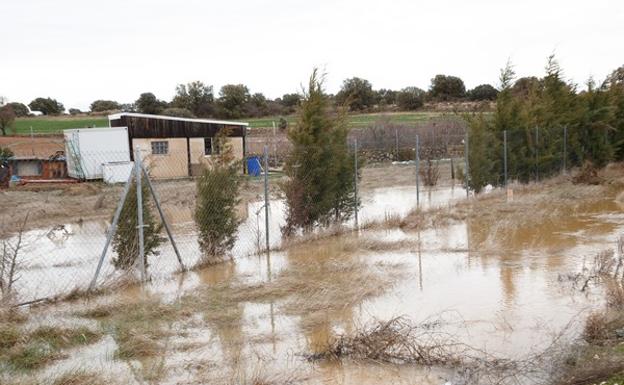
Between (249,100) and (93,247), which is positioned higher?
(249,100)

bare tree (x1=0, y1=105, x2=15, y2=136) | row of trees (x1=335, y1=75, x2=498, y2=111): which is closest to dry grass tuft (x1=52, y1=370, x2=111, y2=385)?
bare tree (x1=0, y1=105, x2=15, y2=136)

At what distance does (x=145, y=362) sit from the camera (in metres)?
6.02

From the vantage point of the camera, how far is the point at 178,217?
18750 mm

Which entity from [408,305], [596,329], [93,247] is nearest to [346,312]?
[408,305]

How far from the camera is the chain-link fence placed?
9.52m

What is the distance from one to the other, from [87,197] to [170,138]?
10368 mm

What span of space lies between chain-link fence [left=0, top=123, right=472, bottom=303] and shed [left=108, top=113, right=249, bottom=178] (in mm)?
7049

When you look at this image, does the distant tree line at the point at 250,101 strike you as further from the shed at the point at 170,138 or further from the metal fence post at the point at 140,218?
the metal fence post at the point at 140,218

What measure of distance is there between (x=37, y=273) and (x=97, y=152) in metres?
22.5

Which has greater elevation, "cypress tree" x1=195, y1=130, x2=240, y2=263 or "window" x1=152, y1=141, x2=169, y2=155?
"window" x1=152, y1=141, x2=169, y2=155

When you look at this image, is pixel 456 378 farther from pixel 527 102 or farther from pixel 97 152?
pixel 97 152

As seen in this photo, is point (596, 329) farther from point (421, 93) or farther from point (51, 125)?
point (421, 93)

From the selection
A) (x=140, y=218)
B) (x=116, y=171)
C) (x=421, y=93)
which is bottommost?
(x=116, y=171)

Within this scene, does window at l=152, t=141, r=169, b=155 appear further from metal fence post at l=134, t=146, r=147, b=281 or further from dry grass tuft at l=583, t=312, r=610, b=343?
dry grass tuft at l=583, t=312, r=610, b=343
